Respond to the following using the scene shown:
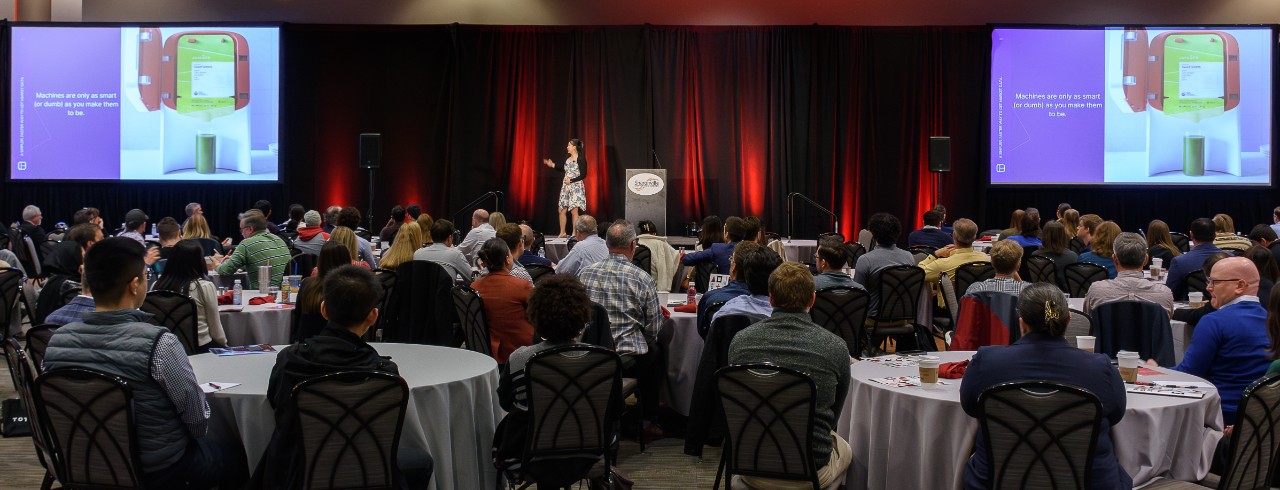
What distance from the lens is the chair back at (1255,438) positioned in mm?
3471

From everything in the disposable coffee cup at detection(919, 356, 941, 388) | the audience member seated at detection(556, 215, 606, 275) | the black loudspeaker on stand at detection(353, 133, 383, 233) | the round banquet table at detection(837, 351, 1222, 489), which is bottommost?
the round banquet table at detection(837, 351, 1222, 489)

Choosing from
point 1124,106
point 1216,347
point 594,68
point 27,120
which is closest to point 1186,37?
point 1124,106

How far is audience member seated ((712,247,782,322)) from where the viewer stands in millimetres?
5035

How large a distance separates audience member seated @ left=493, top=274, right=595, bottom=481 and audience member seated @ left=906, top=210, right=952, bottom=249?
7.58 meters

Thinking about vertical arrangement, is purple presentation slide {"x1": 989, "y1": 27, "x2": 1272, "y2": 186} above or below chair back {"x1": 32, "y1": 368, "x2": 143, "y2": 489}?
above

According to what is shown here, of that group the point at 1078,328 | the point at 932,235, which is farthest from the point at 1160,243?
the point at 1078,328

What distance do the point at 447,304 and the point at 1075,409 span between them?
4.43m

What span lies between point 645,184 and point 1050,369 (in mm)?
11271

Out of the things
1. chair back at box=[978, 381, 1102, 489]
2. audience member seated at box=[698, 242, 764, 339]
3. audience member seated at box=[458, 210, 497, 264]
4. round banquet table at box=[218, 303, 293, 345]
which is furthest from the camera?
audience member seated at box=[458, 210, 497, 264]

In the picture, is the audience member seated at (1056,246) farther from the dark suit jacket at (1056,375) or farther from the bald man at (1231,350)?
the dark suit jacket at (1056,375)

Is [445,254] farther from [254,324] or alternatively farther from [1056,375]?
[1056,375]

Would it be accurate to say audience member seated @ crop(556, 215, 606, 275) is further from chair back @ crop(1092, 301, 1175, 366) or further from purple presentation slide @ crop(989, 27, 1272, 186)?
purple presentation slide @ crop(989, 27, 1272, 186)

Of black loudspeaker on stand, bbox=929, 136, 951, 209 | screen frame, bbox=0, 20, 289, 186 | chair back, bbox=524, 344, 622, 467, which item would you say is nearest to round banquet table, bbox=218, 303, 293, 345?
chair back, bbox=524, 344, 622, 467

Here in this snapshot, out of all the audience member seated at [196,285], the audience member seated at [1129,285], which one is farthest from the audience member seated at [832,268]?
the audience member seated at [196,285]
